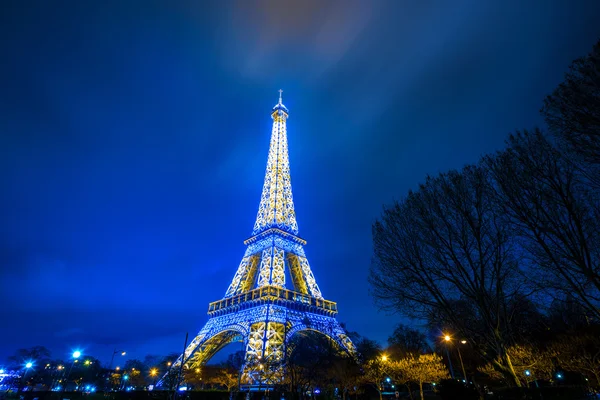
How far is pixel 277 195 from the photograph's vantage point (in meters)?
50.4

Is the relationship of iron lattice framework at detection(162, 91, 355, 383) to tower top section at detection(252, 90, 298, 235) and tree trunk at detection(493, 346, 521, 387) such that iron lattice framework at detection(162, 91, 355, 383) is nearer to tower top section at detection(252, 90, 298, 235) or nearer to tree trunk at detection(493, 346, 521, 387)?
tower top section at detection(252, 90, 298, 235)

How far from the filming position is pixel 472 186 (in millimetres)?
11148

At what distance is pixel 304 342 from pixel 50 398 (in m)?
27.1

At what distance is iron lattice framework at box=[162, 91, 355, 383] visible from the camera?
32594mm

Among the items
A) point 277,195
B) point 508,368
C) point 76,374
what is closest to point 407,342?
point 277,195

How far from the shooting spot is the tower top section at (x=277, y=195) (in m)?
47.4

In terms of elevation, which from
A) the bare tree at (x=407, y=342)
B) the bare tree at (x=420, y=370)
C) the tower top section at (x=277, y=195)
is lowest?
the bare tree at (x=420, y=370)

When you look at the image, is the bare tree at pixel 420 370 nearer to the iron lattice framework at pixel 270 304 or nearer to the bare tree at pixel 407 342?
the iron lattice framework at pixel 270 304

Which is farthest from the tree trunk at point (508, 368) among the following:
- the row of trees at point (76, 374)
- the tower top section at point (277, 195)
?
the row of trees at point (76, 374)

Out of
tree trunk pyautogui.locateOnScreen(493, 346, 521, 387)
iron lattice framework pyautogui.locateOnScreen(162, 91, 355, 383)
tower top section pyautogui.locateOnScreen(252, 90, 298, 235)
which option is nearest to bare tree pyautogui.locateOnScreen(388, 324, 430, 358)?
iron lattice framework pyautogui.locateOnScreen(162, 91, 355, 383)

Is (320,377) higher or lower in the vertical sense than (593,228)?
lower

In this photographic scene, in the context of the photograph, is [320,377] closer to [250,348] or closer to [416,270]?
[250,348]

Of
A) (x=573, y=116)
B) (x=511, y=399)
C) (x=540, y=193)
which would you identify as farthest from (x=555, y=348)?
(x=573, y=116)

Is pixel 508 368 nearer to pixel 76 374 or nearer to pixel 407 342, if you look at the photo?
pixel 407 342
